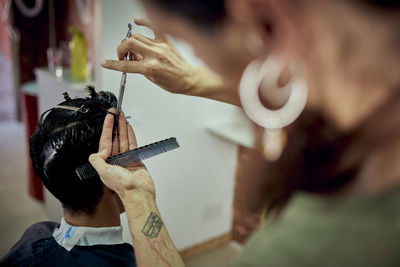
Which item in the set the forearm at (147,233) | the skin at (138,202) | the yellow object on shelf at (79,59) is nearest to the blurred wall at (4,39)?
the yellow object on shelf at (79,59)

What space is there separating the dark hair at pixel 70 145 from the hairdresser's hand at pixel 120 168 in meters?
0.11

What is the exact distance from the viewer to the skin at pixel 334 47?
41 cm

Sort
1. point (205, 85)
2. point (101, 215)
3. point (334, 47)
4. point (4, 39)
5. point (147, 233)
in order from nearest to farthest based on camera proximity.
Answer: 1. point (334, 47)
2. point (147, 233)
3. point (205, 85)
4. point (101, 215)
5. point (4, 39)

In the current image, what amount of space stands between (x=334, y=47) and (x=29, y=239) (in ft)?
4.26

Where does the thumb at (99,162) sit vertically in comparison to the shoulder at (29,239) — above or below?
above

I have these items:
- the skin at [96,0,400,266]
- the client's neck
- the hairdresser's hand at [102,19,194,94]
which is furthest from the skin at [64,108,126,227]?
the skin at [96,0,400,266]

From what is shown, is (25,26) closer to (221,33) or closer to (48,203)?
(48,203)

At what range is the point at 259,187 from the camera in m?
0.52

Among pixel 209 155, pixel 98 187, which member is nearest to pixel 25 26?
pixel 209 155

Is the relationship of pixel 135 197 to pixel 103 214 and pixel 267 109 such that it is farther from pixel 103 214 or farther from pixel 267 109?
pixel 267 109

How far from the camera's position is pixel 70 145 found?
3.81 ft

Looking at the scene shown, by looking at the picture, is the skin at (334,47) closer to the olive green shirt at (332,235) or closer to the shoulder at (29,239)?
the olive green shirt at (332,235)

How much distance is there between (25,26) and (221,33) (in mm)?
4658

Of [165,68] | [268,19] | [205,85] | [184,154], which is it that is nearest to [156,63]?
[165,68]
